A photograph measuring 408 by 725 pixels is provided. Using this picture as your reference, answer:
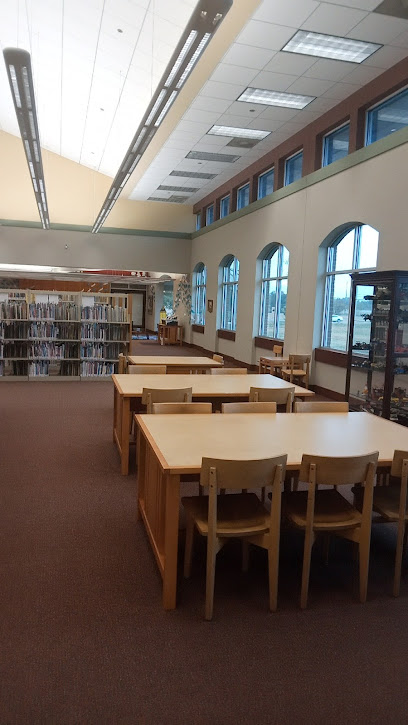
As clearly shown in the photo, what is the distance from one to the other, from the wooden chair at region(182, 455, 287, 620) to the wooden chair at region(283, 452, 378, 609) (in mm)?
150

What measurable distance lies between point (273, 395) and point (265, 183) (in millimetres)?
8433

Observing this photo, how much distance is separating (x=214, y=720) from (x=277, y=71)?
24.4ft

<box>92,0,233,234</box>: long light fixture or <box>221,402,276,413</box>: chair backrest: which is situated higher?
<box>92,0,233,234</box>: long light fixture

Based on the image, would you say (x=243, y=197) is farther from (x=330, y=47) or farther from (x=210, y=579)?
(x=210, y=579)

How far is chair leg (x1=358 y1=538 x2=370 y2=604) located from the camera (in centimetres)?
273

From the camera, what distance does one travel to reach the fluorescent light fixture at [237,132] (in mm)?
9664

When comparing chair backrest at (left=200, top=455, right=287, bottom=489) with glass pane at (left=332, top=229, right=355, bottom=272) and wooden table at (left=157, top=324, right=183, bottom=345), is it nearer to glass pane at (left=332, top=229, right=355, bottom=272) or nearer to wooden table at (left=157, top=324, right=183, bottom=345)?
glass pane at (left=332, top=229, right=355, bottom=272)

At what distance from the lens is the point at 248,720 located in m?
1.98

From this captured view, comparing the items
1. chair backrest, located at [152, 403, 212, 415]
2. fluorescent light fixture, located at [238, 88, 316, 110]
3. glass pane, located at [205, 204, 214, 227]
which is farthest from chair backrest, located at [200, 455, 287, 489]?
glass pane, located at [205, 204, 214, 227]

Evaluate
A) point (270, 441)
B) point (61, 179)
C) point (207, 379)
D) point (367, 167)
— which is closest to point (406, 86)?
point (367, 167)

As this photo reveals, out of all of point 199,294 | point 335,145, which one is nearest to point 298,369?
point 335,145

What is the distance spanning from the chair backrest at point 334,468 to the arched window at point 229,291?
11067mm

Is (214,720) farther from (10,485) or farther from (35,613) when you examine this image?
(10,485)

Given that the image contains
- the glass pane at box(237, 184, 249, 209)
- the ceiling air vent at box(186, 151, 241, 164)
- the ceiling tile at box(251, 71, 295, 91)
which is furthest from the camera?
the glass pane at box(237, 184, 249, 209)
